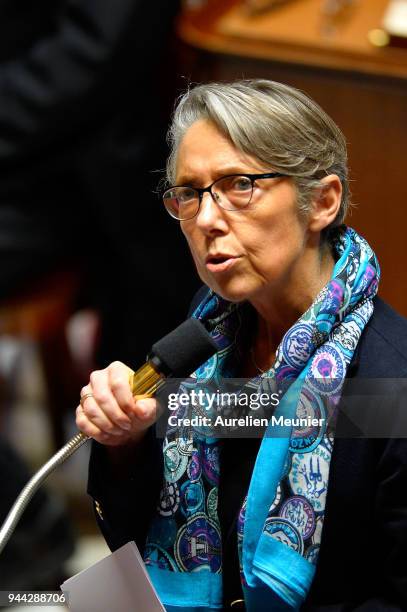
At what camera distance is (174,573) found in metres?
1.38

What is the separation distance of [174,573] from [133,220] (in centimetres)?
124

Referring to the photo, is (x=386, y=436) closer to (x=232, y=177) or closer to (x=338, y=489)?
(x=338, y=489)

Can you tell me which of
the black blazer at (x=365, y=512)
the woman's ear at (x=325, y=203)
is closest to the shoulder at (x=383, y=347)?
the black blazer at (x=365, y=512)

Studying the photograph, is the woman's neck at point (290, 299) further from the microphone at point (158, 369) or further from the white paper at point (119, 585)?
the white paper at point (119, 585)

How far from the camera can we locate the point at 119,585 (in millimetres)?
1210

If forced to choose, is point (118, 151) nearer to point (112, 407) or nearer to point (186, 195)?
point (186, 195)

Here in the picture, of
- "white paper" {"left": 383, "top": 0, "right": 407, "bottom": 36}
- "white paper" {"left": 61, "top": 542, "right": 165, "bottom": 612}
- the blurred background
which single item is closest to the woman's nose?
"white paper" {"left": 61, "top": 542, "right": 165, "bottom": 612}

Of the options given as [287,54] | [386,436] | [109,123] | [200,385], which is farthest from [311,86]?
[386,436]

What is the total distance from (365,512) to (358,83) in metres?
1.19

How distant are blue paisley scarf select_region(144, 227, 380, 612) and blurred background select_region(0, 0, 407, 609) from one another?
851 mm

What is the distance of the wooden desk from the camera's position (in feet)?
7.28

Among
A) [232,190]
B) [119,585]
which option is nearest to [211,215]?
[232,190]

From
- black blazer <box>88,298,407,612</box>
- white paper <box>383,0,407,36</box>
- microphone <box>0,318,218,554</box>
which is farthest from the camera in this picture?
white paper <box>383,0,407,36</box>

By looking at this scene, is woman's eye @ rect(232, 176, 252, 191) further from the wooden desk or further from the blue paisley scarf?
the wooden desk
